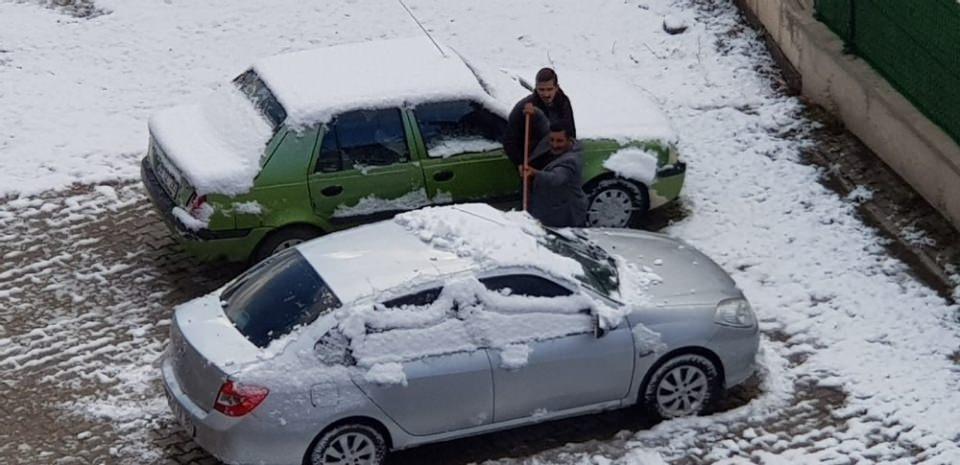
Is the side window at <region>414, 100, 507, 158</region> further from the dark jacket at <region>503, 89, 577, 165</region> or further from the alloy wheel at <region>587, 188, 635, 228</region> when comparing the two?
the alloy wheel at <region>587, 188, 635, 228</region>

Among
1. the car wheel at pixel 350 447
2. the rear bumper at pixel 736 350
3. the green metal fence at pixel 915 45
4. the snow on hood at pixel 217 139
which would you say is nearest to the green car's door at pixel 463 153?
the snow on hood at pixel 217 139

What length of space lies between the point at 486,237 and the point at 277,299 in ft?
4.86

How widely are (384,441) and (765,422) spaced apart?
2.77 metres

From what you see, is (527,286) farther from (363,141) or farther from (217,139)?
(217,139)

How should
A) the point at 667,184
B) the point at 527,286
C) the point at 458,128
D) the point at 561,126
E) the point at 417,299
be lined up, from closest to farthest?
the point at 417,299 → the point at 527,286 → the point at 561,126 → the point at 458,128 → the point at 667,184

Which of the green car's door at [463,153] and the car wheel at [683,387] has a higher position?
the green car's door at [463,153]

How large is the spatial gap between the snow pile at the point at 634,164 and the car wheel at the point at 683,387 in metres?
2.56

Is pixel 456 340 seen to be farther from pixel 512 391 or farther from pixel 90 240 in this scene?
pixel 90 240

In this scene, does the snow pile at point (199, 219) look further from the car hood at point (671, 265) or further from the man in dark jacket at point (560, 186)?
the car hood at point (671, 265)

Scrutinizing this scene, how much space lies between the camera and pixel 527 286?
9.61 metres

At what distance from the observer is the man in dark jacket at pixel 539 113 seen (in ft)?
38.0

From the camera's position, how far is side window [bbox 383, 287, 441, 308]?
924 cm

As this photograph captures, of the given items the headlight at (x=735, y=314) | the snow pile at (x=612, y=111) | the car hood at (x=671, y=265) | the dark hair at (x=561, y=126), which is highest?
the dark hair at (x=561, y=126)

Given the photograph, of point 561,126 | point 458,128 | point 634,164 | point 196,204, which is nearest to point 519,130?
point 561,126
